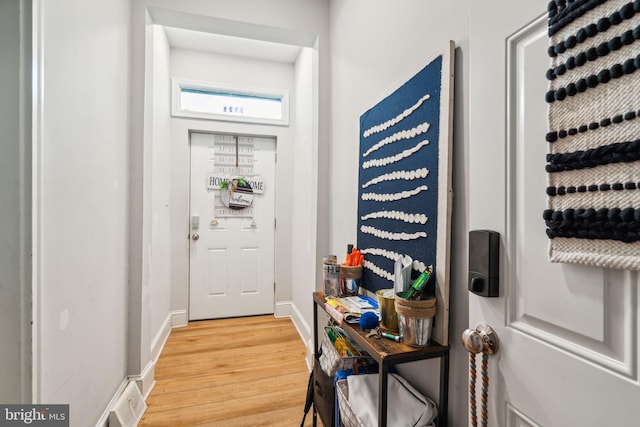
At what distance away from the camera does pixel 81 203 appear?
124 cm

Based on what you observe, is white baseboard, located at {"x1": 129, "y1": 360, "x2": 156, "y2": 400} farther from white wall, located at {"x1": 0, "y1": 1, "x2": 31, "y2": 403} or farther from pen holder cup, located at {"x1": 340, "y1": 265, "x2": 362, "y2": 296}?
pen holder cup, located at {"x1": 340, "y1": 265, "x2": 362, "y2": 296}

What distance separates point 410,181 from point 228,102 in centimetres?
259

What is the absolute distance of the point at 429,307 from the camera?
3.00 ft

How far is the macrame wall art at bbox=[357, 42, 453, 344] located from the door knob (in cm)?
25

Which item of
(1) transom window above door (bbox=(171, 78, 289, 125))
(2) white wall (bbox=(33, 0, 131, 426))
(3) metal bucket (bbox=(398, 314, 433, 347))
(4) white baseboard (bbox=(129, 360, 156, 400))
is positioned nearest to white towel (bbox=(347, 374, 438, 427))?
(3) metal bucket (bbox=(398, 314, 433, 347))

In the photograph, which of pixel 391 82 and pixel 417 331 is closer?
pixel 417 331

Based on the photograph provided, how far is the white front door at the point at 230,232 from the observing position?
10.1ft

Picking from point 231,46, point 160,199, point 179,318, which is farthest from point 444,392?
point 231,46

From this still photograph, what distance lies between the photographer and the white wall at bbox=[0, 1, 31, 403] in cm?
91

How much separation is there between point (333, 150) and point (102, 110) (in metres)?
1.30

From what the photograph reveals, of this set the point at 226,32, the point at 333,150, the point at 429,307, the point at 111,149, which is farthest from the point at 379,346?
the point at 226,32

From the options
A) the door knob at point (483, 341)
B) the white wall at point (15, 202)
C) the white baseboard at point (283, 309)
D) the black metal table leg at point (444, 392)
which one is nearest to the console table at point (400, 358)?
the black metal table leg at point (444, 392)

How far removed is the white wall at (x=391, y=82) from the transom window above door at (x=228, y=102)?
4.20 ft

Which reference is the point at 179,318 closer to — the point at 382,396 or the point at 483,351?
the point at 382,396
